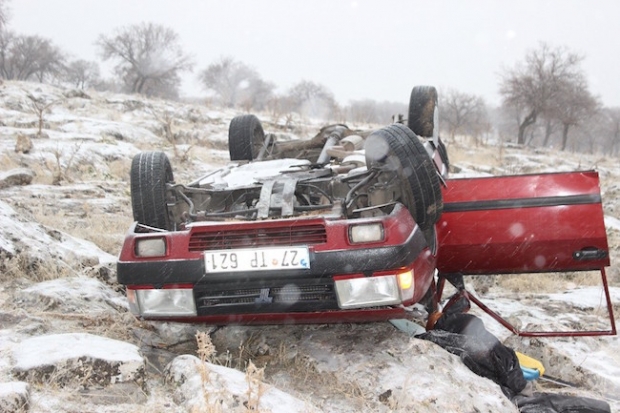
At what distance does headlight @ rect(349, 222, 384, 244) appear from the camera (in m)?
2.96

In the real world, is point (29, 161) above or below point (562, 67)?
below

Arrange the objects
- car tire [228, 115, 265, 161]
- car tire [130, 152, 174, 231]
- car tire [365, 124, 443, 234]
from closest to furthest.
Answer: car tire [365, 124, 443, 234] < car tire [130, 152, 174, 231] < car tire [228, 115, 265, 161]

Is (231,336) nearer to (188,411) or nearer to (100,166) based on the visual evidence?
(188,411)

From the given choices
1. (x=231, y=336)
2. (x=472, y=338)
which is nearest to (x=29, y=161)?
(x=231, y=336)

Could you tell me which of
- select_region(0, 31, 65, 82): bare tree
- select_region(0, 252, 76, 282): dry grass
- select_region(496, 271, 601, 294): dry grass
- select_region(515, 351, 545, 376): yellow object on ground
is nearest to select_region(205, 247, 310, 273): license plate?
select_region(515, 351, 545, 376): yellow object on ground

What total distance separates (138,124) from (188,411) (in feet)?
44.8

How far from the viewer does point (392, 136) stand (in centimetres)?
349

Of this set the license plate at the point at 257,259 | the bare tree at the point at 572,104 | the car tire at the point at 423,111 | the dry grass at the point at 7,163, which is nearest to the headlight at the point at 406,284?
the license plate at the point at 257,259

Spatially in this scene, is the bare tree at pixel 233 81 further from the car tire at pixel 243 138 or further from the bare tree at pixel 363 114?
the car tire at pixel 243 138

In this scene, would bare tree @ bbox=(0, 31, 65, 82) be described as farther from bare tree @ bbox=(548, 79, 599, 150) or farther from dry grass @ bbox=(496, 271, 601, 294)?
dry grass @ bbox=(496, 271, 601, 294)

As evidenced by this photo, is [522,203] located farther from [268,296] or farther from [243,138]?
[243,138]

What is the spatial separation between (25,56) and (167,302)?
4449 centimetres

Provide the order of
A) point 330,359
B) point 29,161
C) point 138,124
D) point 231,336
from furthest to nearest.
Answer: point 138,124 < point 29,161 < point 231,336 < point 330,359

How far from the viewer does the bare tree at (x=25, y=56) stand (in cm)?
4075
